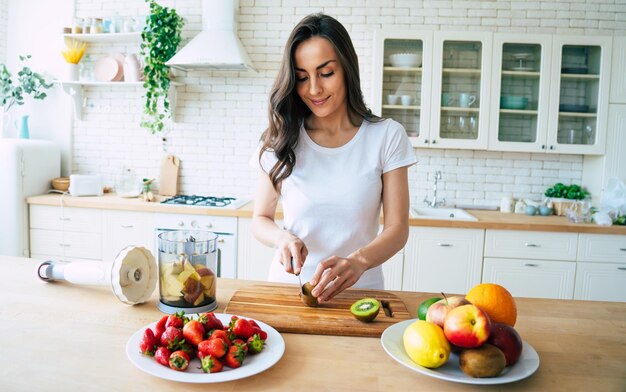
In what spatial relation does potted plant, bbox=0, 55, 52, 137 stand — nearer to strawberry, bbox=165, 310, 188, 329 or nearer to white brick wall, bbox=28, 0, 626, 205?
white brick wall, bbox=28, 0, 626, 205

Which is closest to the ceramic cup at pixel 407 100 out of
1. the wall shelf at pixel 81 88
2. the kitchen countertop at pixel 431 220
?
the kitchen countertop at pixel 431 220

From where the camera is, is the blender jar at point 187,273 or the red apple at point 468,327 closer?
the red apple at point 468,327

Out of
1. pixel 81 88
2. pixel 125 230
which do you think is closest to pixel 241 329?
pixel 125 230

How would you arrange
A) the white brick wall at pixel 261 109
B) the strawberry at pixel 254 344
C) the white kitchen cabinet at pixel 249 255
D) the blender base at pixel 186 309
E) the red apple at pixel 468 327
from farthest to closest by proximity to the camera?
the white brick wall at pixel 261 109 → the white kitchen cabinet at pixel 249 255 → the blender base at pixel 186 309 → the strawberry at pixel 254 344 → the red apple at pixel 468 327

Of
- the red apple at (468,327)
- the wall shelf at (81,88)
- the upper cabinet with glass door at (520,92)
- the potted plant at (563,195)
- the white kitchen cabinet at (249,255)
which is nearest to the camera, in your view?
the red apple at (468,327)

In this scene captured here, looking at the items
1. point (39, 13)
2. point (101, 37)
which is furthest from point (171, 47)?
point (39, 13)

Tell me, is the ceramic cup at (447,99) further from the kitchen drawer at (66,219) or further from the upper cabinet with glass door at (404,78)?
the kitchen drawer at (66,219)

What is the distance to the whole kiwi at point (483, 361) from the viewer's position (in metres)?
Answer: 1.01

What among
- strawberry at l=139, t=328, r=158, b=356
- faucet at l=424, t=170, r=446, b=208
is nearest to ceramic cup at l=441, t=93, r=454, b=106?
faucet at l=424, t=170, r=446, b=208

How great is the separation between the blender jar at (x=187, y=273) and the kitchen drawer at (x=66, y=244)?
101 inches

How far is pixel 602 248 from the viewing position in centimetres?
333

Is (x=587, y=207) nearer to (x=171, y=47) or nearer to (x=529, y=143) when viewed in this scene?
(x=529, y=143)

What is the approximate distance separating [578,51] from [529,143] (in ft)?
2.47

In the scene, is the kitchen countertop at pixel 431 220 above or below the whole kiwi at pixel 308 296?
below
